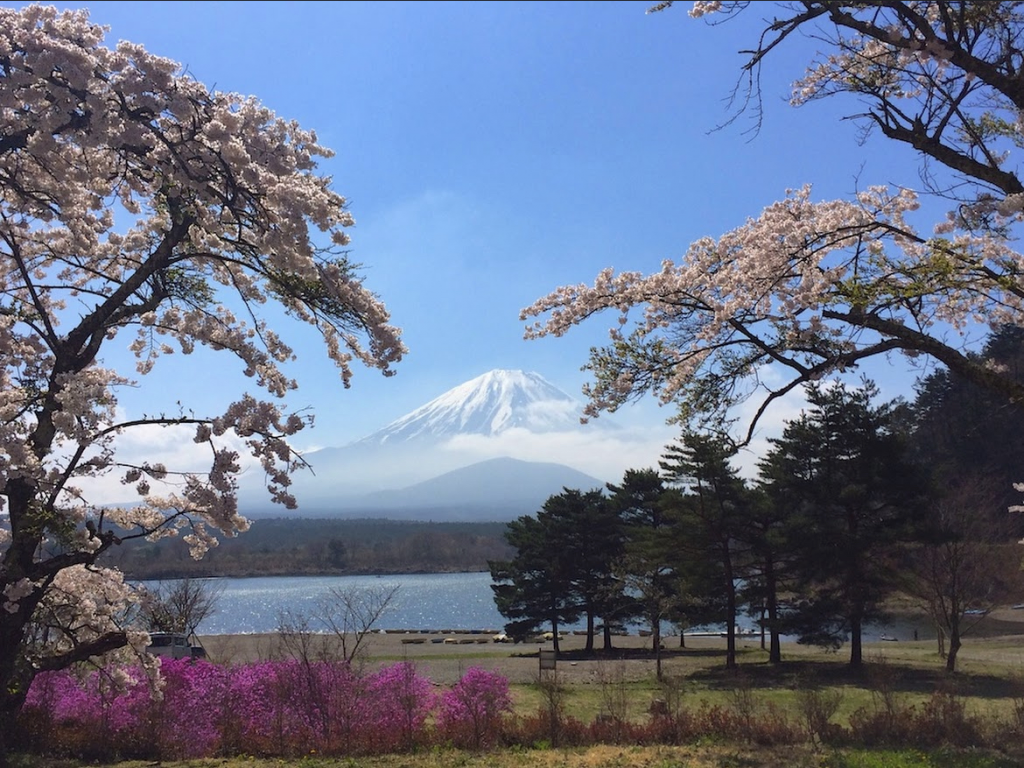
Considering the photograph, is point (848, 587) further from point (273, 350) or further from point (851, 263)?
point (273, 350)

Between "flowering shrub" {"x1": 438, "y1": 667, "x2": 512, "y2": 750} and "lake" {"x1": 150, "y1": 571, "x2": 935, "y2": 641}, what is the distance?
64.4 feet

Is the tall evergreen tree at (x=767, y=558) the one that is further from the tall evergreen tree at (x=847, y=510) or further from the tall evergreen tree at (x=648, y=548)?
the tall evergreen tree at (x=648, y=548)

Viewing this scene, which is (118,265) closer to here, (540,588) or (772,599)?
(772,599)

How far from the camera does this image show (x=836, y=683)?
1703cm

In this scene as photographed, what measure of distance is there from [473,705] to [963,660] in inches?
685

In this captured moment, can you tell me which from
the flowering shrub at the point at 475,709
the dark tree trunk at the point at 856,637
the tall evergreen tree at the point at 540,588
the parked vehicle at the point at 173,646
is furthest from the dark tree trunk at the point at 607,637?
the flowering shrub at the point at 475,709

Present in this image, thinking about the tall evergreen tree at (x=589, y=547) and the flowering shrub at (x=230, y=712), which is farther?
the tall evergreen tree at (x=589, y=547)

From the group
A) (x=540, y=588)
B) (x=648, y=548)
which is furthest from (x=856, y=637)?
(x=540, y=588)

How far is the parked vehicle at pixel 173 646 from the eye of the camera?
18312 millimetres

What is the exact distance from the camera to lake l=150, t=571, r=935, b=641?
4050 centimetres

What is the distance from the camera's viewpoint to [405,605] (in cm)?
5725

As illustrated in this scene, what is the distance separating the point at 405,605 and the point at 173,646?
4049 centimetres

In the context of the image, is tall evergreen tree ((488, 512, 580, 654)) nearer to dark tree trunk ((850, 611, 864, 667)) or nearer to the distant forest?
dark tree trunk ((850, 611, 864, 667))

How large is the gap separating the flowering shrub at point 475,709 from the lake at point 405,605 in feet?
64.4
